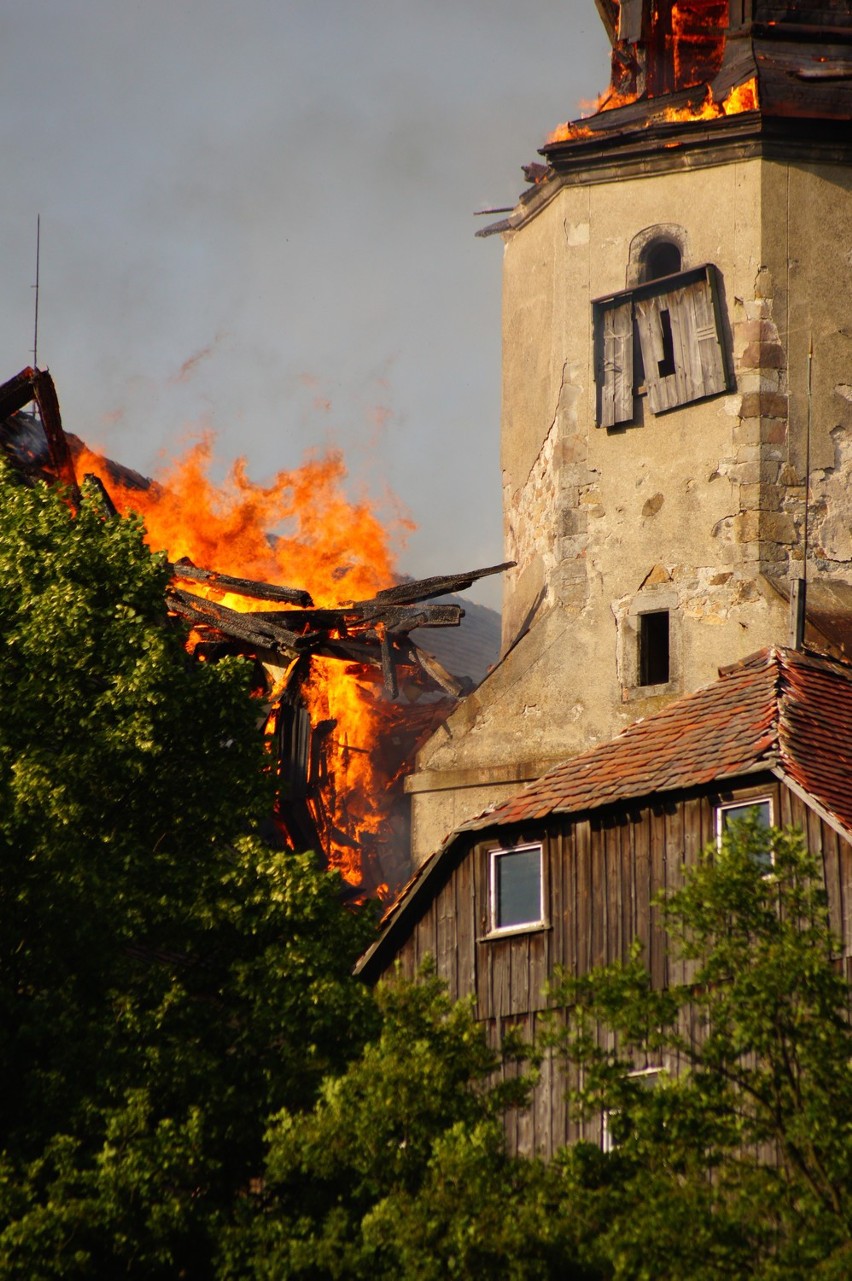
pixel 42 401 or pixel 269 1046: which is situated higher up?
pixel 42 401

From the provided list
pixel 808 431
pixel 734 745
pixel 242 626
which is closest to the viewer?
pixel 734 745

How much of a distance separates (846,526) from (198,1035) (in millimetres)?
16191

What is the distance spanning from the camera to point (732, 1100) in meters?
15.3

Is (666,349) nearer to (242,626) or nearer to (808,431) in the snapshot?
(808,431)

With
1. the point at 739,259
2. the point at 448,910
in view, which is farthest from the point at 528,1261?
the point at 739,259

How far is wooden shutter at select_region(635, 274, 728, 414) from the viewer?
106 feet

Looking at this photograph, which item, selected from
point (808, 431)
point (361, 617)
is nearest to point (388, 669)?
point (361, 617)

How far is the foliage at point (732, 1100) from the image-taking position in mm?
14586

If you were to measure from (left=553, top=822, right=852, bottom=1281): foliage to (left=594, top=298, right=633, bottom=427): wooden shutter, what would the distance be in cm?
1721

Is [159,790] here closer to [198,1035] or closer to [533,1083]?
[198,1035]

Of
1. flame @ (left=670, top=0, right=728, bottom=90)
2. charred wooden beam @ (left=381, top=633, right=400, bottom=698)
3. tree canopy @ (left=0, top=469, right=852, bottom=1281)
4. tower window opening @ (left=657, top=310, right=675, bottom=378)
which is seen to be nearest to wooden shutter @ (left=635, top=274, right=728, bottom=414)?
tower window opening @ (left=657, top=310, right=675, bottom=378)

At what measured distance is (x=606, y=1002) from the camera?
1572 centimetres

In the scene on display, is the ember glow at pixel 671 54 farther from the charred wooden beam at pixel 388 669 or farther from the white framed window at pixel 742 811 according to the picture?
the white framed window at pixel 742 811

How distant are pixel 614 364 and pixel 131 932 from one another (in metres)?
Result: 16.6
